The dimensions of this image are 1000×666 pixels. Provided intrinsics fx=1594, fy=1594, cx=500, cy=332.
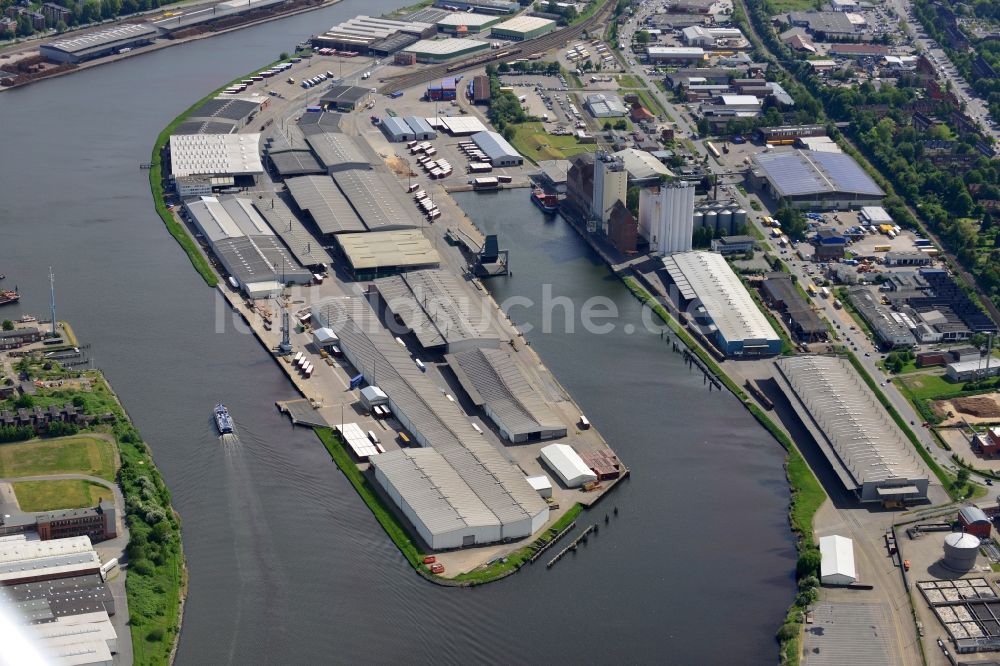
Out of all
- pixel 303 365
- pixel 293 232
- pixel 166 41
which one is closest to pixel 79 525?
pixel 303 365

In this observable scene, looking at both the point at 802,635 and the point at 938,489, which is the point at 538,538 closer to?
the point at 802,635

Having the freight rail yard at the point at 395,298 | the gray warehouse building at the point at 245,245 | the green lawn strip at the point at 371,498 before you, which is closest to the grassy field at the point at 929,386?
the freight rail yard at the point at 395,298

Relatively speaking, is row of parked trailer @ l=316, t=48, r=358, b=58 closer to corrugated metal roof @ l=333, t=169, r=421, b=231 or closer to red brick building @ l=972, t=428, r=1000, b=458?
corrugated metal roof @ l=333, t=169, r=421, b=231

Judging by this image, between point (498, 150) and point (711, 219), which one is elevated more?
point (711, 219)

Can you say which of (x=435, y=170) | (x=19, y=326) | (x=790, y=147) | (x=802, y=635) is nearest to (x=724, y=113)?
(x=790, y=147)

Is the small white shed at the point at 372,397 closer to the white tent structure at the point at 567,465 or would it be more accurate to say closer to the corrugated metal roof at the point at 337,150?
the white tent structure at the point at 567,465

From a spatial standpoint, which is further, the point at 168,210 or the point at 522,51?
the point at 522,51

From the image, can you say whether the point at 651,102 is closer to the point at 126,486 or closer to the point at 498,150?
the point at 498,150
